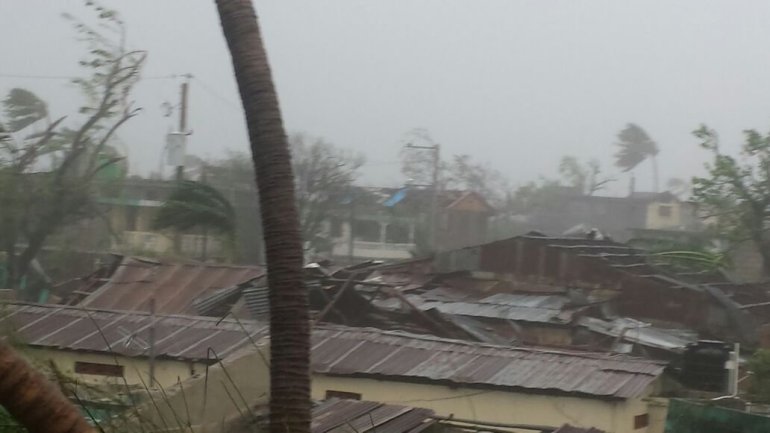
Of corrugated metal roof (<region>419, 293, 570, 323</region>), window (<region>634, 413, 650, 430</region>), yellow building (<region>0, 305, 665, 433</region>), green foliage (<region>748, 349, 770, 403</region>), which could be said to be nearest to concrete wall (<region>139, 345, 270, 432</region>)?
yellow building (<region>0, 305, 665, 433</region>)

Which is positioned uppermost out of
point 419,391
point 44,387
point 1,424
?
point 44,387

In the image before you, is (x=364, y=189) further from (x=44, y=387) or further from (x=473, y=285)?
(x=44, y=387)

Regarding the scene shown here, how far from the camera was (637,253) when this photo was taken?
2903 centimetres

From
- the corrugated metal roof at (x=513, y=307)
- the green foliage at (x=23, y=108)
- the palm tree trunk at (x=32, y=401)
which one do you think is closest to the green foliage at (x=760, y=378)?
the corrugated metal roof at (x=513, y=307)

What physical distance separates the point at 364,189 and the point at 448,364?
29575 mm

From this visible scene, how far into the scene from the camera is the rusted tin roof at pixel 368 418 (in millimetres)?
8586

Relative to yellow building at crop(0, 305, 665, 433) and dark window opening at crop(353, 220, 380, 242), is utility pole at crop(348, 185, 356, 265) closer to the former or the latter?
dark window opening at crop(353, 220, 380, 242)

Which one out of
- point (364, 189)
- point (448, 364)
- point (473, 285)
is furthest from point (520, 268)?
point (364, 189)

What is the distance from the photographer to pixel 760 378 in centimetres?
1570

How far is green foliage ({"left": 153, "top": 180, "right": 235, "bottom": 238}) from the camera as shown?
21656 millimetres

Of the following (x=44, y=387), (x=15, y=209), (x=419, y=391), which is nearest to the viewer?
(x=44, y=387)

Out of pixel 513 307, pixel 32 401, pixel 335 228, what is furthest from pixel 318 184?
pixel 32 401

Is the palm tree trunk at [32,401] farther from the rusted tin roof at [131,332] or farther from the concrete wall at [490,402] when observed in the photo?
the rusted tin roof at [131,332]

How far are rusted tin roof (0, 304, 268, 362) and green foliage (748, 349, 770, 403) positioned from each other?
7.11m
